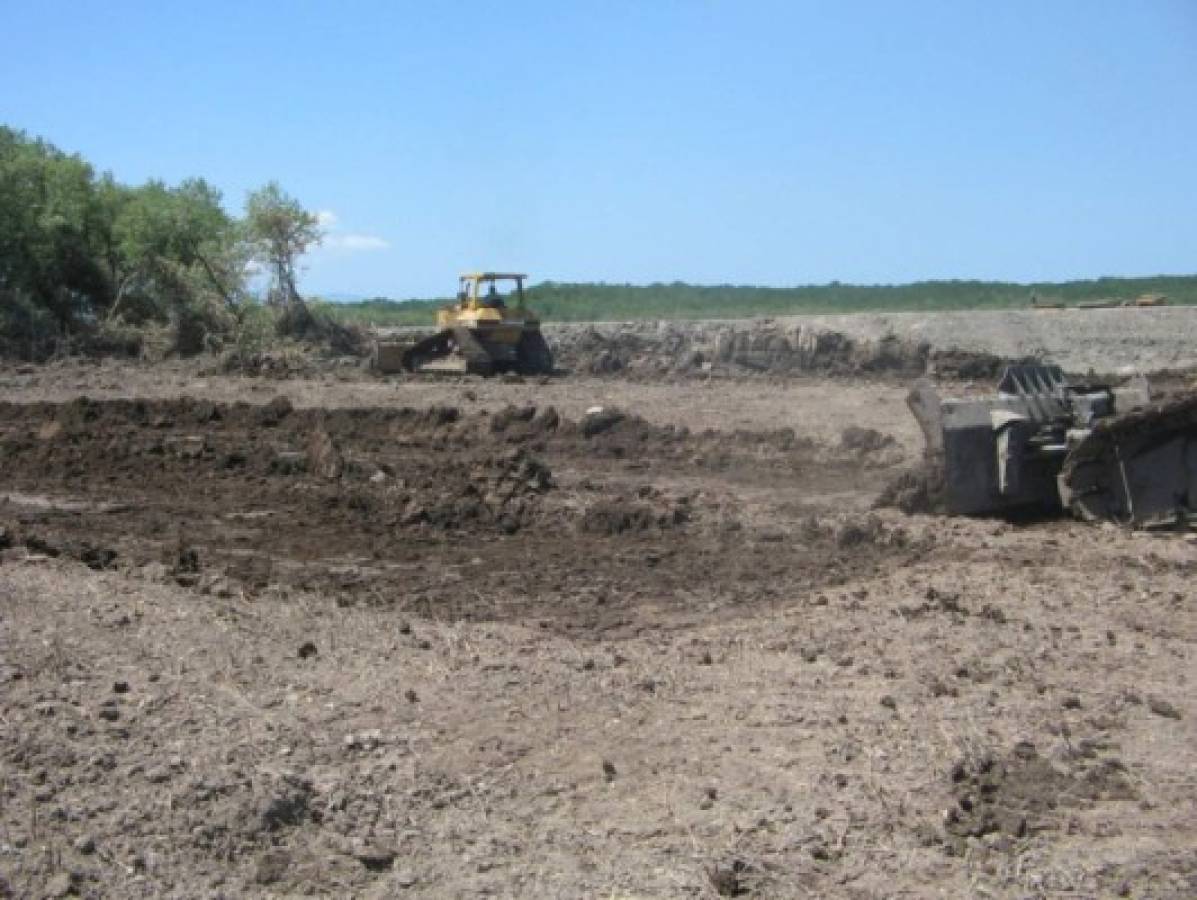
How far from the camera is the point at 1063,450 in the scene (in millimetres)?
11492

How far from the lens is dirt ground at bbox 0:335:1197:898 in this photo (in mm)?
5523

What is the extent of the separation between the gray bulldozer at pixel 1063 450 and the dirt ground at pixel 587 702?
34 centimetres

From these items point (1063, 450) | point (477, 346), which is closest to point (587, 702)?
point (1063, 450)

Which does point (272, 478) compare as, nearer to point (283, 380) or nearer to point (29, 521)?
point (29, 521)

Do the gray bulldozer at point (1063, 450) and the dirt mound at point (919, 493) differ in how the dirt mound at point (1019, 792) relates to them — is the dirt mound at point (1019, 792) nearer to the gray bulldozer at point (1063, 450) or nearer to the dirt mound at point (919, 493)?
the gray bulldozer at point (1063, 450)

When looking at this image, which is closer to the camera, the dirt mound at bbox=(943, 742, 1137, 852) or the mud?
the dirt mound at bbox=(943, 742, 1137, 852)

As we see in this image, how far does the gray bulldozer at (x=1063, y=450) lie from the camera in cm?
1101

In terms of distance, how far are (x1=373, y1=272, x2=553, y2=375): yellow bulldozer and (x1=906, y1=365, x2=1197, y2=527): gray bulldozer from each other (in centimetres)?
1635

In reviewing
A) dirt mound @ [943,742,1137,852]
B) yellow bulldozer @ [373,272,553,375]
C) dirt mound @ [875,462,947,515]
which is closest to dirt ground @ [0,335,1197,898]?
dirt mound @ [943,742,1137,852]

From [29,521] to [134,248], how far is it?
23.7 metres

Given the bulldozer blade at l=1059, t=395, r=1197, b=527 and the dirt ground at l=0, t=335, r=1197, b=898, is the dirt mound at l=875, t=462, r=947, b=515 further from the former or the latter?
the bulldozer blade at l=1059, t=395, r=1197, b=527

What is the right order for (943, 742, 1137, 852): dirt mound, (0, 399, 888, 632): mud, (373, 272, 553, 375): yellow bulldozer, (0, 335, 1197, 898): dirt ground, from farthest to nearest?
(373, 272, 553, 375): yellow bulldozer → (0, 399, 888, 632): mud → (943, 742, 1137, 852): dirt mound → (0, 335, 1197, 898): dirt ground

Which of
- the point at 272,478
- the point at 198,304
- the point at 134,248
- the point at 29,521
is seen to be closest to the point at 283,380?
the point at 198,304

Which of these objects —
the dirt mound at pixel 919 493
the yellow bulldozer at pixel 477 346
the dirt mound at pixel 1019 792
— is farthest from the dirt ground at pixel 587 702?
the yellow bulldozer at pixel 477 346
